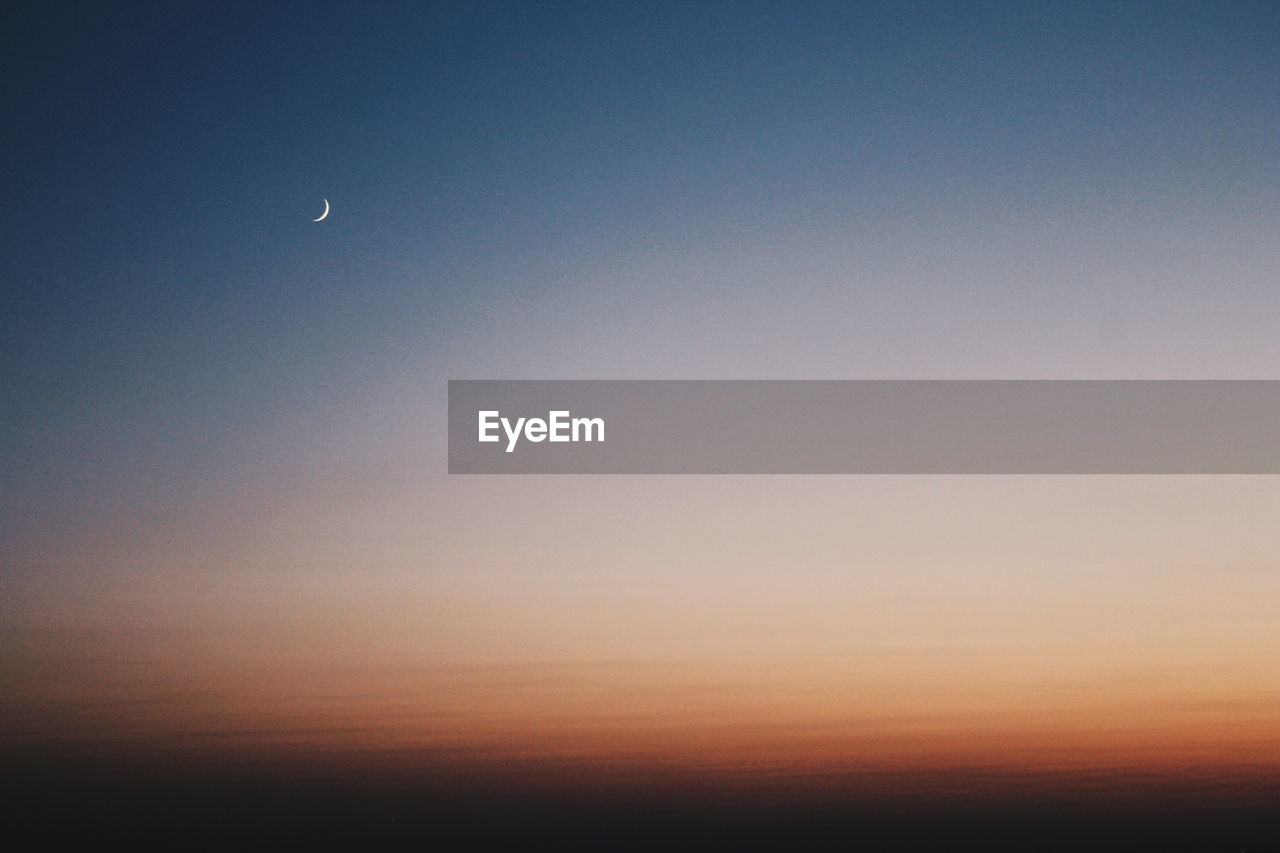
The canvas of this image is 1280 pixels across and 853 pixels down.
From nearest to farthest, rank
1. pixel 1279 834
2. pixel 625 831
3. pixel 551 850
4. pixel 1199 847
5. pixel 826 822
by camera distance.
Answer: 1. pixel 1199 847
2. pixel 1279 834
3. pixel 551 850
4. pixel 625 831
5. pixel 826 822

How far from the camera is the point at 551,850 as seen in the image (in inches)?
4801

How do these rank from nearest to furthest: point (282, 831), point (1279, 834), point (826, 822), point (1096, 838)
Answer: point (1279, 834)
point (282, 831)
point (1096, 838)
point (826, 822)

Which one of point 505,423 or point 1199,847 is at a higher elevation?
point 505,423

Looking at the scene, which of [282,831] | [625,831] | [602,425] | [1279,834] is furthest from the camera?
[625,831]

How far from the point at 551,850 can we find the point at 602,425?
10612 cm

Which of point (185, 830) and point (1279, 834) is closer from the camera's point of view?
point (1279, 834)

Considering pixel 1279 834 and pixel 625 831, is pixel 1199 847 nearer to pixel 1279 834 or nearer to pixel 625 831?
pixel 1279 834

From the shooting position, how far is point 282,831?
10281 centimetres

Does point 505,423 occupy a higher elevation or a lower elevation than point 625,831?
higher

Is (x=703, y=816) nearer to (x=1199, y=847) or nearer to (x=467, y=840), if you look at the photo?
(x=467, y=840)

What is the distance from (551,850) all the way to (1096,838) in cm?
5783

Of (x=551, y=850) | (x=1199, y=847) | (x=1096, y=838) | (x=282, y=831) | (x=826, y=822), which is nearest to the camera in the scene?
(x=1199, y=847)

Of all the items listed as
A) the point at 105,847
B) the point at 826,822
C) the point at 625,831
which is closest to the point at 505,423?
the point at 105,847

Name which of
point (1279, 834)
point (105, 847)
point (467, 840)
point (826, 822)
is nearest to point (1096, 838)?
point (1279, 834)
